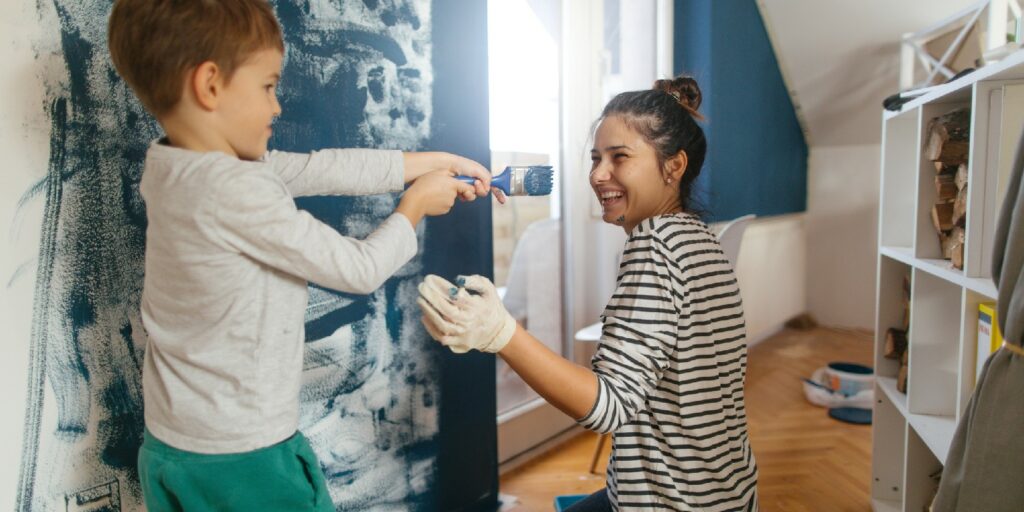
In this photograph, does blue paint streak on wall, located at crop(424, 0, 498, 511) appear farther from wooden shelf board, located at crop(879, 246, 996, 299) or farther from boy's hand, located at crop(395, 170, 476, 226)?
wooden shelf board, located at crop(879, 246, 996, 299)

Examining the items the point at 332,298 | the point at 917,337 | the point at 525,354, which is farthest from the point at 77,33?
the point at 917,337

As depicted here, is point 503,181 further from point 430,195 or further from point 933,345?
point 933,345

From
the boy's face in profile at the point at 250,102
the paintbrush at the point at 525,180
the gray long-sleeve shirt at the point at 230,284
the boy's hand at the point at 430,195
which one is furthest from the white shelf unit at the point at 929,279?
the boy's face in profile at the point at 250,102

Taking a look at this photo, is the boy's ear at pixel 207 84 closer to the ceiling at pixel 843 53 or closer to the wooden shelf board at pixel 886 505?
the wooden shelf board at pixel 886 505

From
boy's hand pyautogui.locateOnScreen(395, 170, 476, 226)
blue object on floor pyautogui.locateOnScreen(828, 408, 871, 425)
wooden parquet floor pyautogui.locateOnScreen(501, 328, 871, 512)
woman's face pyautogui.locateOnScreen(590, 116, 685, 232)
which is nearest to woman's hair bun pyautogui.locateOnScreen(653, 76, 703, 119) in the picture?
woman's face pyautogui.locateOnScreen(590, 116, 685, 232)

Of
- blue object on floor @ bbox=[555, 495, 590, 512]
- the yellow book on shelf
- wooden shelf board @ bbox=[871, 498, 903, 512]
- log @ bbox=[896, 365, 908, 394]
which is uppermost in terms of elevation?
the yellow book on shelf

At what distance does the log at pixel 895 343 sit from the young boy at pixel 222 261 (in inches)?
65.3

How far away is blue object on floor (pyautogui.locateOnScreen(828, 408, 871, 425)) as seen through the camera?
9.01ft

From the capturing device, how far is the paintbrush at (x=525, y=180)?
110cm

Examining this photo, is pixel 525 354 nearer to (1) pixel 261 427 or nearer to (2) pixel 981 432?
(1) pixel 261 427

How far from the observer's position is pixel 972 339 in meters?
1.33

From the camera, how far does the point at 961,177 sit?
4.83 ft

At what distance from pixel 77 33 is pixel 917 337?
190 cm

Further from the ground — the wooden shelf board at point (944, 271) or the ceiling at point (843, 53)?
the ceiling at point (843, 53)
